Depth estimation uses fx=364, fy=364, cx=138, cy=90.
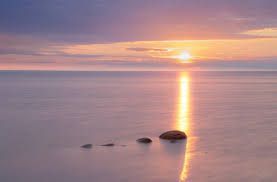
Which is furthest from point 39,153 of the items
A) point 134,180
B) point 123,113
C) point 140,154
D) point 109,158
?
point 123,113

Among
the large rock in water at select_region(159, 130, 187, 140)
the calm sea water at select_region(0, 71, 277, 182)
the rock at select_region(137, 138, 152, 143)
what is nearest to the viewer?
the calm sea water at select_region(0, 71, 277, 182)

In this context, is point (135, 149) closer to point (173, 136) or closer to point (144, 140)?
point (144, 140)

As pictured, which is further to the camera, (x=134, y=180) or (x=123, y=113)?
(x=123, y=113)

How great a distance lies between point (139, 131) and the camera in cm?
2805

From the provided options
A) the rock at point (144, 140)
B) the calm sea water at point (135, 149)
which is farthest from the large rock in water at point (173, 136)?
the rock at point (144, 140)

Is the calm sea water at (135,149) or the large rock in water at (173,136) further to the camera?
the large rock in water at (173,136)

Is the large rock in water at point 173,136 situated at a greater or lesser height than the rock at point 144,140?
greater

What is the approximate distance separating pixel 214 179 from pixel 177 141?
7958 millimetres

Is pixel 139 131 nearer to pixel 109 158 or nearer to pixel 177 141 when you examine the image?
pixel 177 141

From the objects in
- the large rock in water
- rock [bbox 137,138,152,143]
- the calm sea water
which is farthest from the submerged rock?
the large rock in water

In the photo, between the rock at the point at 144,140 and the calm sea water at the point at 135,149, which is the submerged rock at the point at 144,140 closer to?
the rock at the point at 144,140

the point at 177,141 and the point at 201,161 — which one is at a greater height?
the point at 177,141

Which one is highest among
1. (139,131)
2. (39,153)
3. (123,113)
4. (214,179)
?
(123,113)

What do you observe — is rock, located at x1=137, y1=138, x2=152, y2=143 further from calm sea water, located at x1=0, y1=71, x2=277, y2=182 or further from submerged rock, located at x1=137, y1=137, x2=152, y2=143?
calm sea water, located at x1=0, y1=71, x2=277, y2=182
